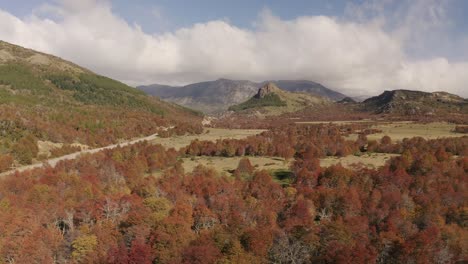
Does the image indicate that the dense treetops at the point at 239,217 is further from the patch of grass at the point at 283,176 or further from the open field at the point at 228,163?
the open field at the point at 228,163

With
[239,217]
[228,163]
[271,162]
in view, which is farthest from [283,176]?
[239,217]

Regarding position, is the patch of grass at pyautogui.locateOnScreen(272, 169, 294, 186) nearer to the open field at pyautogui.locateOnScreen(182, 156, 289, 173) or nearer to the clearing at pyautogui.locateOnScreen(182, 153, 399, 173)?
the clearing at pyautogui.locateOnScreen(182, 153, 399, 173)

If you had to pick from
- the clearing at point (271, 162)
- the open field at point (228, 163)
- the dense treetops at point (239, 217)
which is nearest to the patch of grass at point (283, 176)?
the dense treetops at point (239, 217)

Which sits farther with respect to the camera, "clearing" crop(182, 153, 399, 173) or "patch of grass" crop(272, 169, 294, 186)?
"clearing" crop(182, 153, 399, 173)

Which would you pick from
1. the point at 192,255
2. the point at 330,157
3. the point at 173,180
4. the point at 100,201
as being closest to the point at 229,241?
the point at 192,255

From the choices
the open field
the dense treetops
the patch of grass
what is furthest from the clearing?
the dense treetops

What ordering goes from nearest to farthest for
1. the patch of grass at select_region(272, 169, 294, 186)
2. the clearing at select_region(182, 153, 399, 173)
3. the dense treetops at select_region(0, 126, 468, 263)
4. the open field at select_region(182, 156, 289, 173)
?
1. the dense treetops at select_region(0, 126, 468, 263)
2. the patch of grass at select_region(272, 169, 294, 186)
3. the clearing at select_region(182, 153, 399, 173)
4. the open field at select_region(182, 156, 289, 173)

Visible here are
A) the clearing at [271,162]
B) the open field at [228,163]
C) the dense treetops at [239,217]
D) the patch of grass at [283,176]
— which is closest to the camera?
the dense treetops at [239,217]

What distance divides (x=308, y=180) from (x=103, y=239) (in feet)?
236

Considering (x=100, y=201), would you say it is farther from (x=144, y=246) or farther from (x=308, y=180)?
(x=308, y=180)

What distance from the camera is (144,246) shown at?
65.4 meters

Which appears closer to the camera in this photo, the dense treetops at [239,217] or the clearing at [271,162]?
the dense treetops at [239,217]

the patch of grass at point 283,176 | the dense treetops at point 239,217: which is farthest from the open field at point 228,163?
the dense treetops at point 239,217

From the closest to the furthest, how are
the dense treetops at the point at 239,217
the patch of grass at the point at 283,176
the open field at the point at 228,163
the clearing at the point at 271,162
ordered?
the dense treetops at the point at 239,217 → the patch of grass at the point at 283,176 → the clearing at the point at 271,162 → the open field at the point at 228,163
